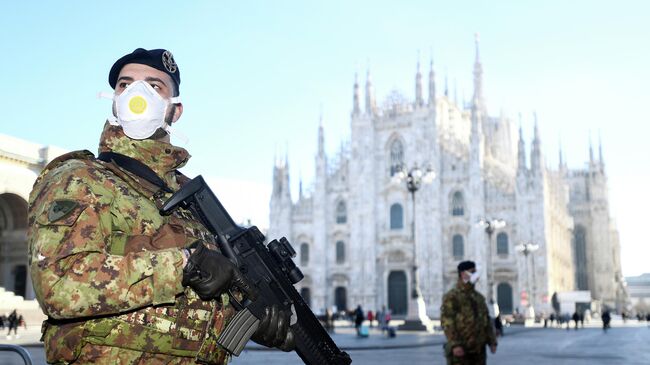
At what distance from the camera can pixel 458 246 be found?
1925 inches

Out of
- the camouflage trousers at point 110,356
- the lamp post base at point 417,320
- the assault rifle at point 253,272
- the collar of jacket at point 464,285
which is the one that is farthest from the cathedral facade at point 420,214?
the camouflage trousers at point 110,356

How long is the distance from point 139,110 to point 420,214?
1873 inches

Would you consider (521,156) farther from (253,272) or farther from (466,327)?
(253,272)

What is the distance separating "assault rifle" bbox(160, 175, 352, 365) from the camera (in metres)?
2.69

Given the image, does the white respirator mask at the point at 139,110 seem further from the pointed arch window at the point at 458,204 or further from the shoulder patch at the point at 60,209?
the pointed arch window at the point at 458,204

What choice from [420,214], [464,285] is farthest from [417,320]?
[464,285]

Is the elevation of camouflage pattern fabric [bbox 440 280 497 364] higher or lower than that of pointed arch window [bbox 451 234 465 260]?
lower

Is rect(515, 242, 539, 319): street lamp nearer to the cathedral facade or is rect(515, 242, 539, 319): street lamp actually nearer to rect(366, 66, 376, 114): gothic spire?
the cathedral facade

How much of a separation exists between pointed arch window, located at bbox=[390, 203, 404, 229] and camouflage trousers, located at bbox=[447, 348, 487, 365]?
144 ft

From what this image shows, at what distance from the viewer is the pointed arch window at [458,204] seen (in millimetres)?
49031

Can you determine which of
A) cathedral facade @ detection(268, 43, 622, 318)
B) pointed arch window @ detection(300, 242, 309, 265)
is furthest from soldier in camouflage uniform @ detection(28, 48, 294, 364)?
pointed arch window @ detection(300, 242, 309, 265)

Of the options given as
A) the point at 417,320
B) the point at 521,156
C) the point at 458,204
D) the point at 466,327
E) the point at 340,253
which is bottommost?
the point at 417,320

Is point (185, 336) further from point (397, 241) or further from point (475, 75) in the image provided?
point (475, 75)

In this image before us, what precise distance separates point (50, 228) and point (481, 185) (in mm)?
47407
